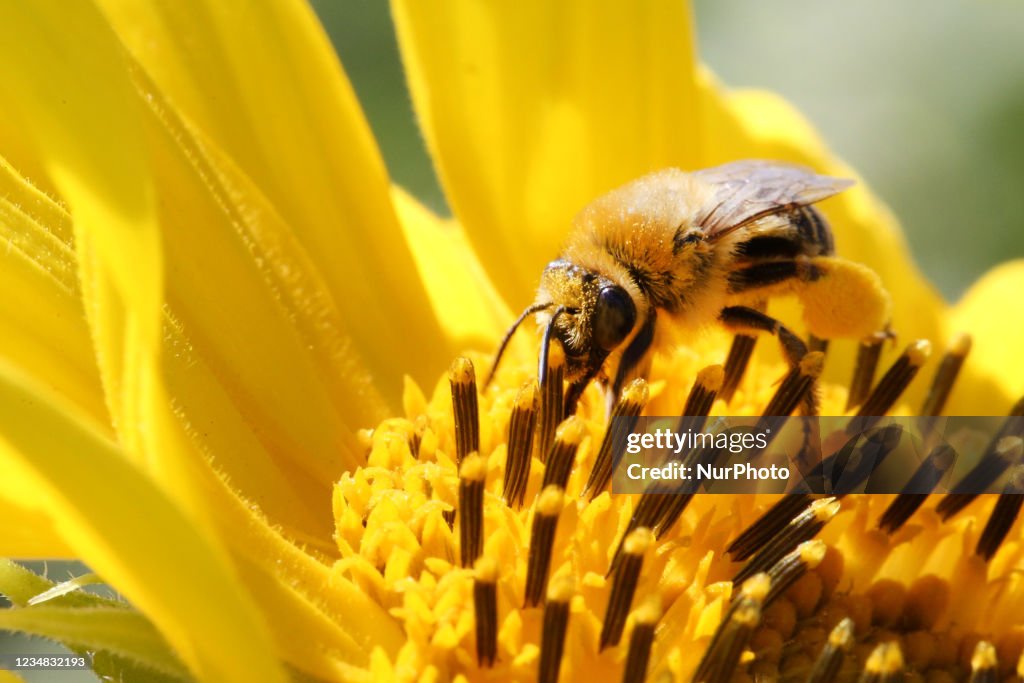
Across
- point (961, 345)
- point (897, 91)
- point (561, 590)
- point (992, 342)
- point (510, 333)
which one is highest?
point (897, 91)

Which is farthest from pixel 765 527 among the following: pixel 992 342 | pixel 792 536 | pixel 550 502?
pixel 992 342

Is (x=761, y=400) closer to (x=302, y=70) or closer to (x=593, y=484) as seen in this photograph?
(x=593, y=484)

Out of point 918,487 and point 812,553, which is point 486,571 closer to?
point 812,553

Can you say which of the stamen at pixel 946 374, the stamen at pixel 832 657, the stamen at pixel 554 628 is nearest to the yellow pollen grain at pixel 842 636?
the stamen at pixel 832 657

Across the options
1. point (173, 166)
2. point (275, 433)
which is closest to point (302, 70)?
point (173, 166)

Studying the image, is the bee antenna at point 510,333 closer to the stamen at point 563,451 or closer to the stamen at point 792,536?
the stamen at point 563,451

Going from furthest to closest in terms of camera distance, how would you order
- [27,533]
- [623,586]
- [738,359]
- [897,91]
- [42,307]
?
[897,91]
[738,359]
[623,586]
[42,307]
[27,533]
